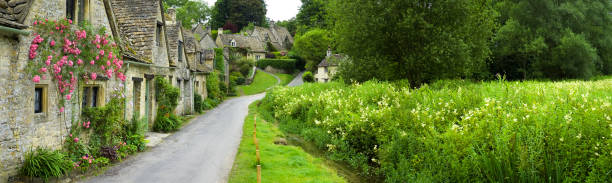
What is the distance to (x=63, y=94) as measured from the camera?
34.9ft

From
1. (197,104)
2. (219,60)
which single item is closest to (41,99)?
(197,104)

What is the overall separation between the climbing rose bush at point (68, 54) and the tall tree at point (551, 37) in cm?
3363

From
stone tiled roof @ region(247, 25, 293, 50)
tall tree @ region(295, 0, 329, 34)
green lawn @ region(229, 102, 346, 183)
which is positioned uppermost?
tall tree @ region(295, 0, 329, 34)

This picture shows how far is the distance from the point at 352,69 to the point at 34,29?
18.7 metres

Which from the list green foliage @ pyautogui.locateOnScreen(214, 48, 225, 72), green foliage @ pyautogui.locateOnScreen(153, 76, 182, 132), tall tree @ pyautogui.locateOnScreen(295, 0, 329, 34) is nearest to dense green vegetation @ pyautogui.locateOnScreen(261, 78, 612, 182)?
green foliage @ pyautogui.locateOnScreen(153, 76, 182, 132)

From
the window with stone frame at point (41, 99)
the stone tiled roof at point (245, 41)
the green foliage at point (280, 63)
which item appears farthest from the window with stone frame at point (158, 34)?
the stone tiled roof at point (245, 41)

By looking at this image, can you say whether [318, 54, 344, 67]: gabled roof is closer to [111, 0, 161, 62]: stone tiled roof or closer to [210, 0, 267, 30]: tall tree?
[111, 0, 161, 62]: stone tiled roof

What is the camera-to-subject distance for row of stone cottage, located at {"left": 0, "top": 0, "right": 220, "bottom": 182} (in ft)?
27.8

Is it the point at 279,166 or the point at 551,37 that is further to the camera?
the point at 551,37

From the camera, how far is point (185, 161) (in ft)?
39.9

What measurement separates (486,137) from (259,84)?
5213 cm

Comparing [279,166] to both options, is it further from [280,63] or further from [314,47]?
[280,63]

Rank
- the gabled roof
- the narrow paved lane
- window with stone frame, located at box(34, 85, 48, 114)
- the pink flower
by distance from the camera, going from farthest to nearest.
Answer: the gabled roof, the narrow paved lane, window with stone frame, located at box(34, 85, 48, 114), the pink flower

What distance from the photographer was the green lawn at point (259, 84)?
178 ft
